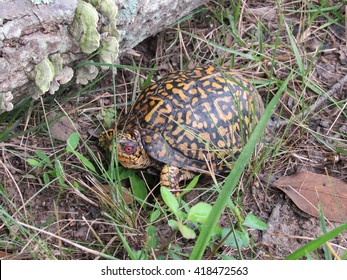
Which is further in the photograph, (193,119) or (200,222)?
(193,119)

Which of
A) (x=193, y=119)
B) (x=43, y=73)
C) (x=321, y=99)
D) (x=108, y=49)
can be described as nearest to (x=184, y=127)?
(x=193, y=119)

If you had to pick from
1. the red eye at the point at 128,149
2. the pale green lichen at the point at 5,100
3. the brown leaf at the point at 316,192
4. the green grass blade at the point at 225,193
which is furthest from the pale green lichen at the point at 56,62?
the brown leaf at the point at 316,192

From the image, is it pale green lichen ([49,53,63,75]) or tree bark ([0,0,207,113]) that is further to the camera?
pale green lichen ([49,53,63,75])

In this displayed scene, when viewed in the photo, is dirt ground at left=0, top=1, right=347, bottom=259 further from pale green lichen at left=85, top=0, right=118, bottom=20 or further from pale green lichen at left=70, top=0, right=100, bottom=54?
pale green lichen at left=85, top=0, right=118, bottom=20

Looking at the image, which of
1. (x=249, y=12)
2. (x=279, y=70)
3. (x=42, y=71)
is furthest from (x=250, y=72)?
(x=42, y=71)

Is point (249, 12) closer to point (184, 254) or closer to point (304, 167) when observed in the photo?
point (304, 167)

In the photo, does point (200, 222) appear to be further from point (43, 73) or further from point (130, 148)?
point (43, 73)

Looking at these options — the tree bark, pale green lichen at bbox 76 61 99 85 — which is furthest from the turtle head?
the tree bark
